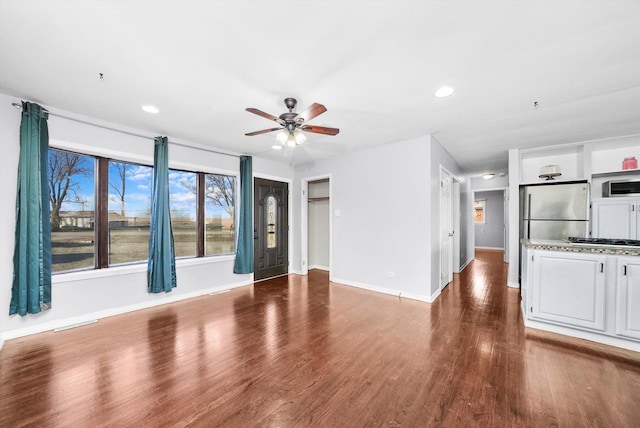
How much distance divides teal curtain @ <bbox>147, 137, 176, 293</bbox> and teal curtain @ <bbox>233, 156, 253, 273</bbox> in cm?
120

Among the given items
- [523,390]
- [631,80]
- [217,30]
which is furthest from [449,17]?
[523,390]

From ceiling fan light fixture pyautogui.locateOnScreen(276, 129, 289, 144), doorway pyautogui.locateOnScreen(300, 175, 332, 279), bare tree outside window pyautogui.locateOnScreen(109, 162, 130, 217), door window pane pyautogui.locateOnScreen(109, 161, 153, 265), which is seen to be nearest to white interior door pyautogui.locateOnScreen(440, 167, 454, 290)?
doorway pyautogui.locateOnScreen(300, 175, 332, 279)

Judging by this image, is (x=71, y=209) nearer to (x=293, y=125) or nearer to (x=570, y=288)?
(x=293, y=125)

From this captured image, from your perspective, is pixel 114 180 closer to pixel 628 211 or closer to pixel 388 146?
pixel 388 146

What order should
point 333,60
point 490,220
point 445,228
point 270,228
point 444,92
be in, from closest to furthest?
point 333,60 → point 444,92 → point 445,228 → point 270,228 → point 490,220

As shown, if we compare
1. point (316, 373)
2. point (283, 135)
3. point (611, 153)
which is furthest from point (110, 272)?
point (611, 153)

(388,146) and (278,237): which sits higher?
(388,146)

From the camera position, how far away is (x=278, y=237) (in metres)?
5.68

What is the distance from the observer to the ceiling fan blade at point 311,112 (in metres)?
2.26

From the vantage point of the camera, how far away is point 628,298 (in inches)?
95.8

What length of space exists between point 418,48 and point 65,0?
7.63 ft

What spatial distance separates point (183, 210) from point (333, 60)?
11.8ft

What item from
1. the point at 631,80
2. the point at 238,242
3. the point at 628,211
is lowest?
the point at 238,242

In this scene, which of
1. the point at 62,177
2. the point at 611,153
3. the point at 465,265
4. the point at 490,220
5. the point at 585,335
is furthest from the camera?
the point at 490,220
